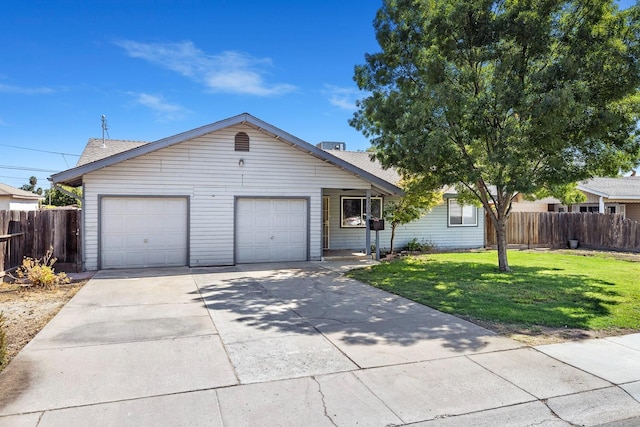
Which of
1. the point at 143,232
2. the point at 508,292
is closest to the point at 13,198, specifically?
the point at 143,232

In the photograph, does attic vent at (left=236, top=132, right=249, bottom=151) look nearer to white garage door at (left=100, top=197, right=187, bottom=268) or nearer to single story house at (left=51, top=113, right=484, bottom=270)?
single story house at (left=51, top=113, right=484, bottom=270)

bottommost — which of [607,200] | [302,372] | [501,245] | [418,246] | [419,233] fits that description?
[302,372]

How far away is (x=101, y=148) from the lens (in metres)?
16.2

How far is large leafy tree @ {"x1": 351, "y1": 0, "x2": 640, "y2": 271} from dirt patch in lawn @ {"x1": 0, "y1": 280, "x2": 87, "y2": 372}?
8.52 meters

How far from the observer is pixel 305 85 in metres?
19.9

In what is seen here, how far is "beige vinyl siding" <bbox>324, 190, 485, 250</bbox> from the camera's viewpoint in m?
16.8

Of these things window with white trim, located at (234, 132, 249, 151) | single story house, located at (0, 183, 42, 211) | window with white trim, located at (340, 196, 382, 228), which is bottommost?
window with white trim, located at (340, 196, 382, 228)

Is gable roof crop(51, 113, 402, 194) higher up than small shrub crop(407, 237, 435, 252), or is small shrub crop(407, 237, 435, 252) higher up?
gable roof crop(51, 113, 402, 194)

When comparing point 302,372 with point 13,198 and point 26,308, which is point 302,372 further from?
point 13,198

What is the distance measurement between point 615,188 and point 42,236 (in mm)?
28096

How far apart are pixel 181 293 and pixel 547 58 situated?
10.3 metres

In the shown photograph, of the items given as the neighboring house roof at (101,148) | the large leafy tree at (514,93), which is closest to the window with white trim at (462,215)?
the large leafy tree at (514,93)

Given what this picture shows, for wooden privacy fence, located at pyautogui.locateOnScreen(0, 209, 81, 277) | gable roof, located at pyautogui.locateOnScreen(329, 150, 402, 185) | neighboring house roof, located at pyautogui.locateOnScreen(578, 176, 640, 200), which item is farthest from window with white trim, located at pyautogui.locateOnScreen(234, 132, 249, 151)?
neighboring house roof, located at pyautogui.locateOnScreen(578, 176, 640, 200)

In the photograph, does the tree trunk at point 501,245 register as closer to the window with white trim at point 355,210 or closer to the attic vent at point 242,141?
the window with white trim at point 355,210
